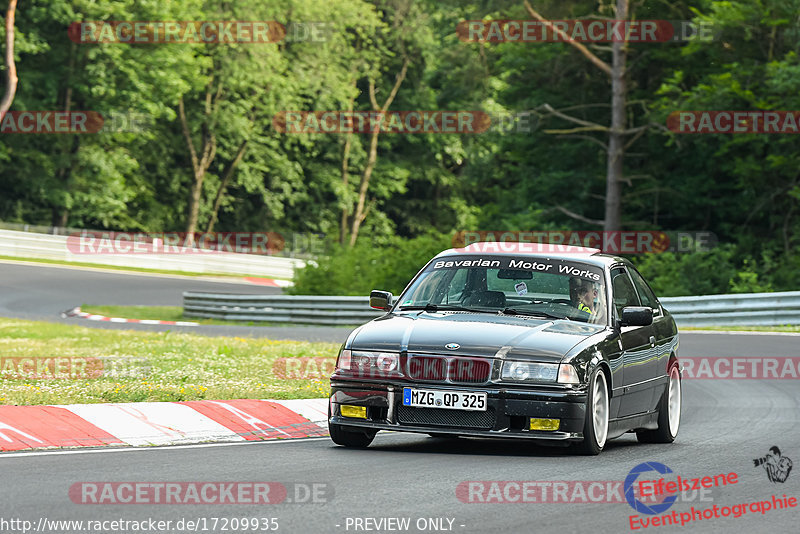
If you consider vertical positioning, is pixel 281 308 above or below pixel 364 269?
below

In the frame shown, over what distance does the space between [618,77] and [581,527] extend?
3310cm

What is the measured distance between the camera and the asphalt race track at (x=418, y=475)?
639 cm

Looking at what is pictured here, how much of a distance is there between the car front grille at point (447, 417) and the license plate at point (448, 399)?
3 centimetres

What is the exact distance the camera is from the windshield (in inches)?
390

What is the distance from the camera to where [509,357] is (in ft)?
28.5

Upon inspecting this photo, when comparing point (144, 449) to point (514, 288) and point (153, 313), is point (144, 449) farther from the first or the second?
point (153, 313)

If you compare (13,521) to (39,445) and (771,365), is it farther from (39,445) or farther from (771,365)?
(771,365)

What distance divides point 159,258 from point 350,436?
41.7 m

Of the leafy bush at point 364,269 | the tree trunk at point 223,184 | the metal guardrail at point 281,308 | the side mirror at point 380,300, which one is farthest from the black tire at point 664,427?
the tree trunk at point 223,184

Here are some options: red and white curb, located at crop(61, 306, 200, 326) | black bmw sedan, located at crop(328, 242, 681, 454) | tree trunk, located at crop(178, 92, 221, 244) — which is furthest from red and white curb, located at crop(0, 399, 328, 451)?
tree trunk, located at crop(178, 92, 221, 244)

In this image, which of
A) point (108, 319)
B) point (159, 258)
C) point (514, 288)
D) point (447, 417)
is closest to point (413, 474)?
point (447, 417)

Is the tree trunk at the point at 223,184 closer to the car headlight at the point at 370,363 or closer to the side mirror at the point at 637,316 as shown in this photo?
the side mirror at the point at 637,316

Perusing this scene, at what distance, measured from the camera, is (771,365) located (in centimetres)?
1748

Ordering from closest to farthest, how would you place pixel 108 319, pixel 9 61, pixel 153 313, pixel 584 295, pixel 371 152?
pixel 584 295 → pixel 108 319 → pixel 153 313 → pixel 9 61 → pixel 371 152
